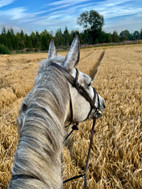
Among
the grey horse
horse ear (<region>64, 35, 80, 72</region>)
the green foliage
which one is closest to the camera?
the grey horse

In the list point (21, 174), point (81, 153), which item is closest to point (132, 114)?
point (81, 153)

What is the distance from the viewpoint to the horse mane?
1005 mm

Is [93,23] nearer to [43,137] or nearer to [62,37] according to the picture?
[62,37]

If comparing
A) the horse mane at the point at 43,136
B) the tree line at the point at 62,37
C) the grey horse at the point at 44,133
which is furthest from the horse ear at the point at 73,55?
the tree line at the point at 62,37

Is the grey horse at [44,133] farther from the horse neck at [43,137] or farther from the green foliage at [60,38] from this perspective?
the green foliage at [60,38]

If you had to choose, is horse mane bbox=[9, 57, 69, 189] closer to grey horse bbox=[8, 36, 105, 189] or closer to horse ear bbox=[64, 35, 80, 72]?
grey horse bbox=[8, 36, 105, 189]

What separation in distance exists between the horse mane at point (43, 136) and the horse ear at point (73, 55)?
131 mm

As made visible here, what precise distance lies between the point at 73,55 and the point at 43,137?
726 millimetres

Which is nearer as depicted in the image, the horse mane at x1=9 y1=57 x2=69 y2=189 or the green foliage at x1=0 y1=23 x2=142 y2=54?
the horse mane at x1=9 y1=57 x2=69 y2=189

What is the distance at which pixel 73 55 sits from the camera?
1.32 metres

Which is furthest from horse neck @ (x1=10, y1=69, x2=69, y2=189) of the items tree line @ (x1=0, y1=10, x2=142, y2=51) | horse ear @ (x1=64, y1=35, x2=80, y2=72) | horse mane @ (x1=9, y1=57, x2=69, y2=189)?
tree line @ (x1=0, y1=10, x2=142, y2=51)

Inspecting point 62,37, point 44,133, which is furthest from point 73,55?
point 62,37

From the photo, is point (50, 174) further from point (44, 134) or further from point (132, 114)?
point (132, 114)

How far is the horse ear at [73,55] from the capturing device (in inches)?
50.8
